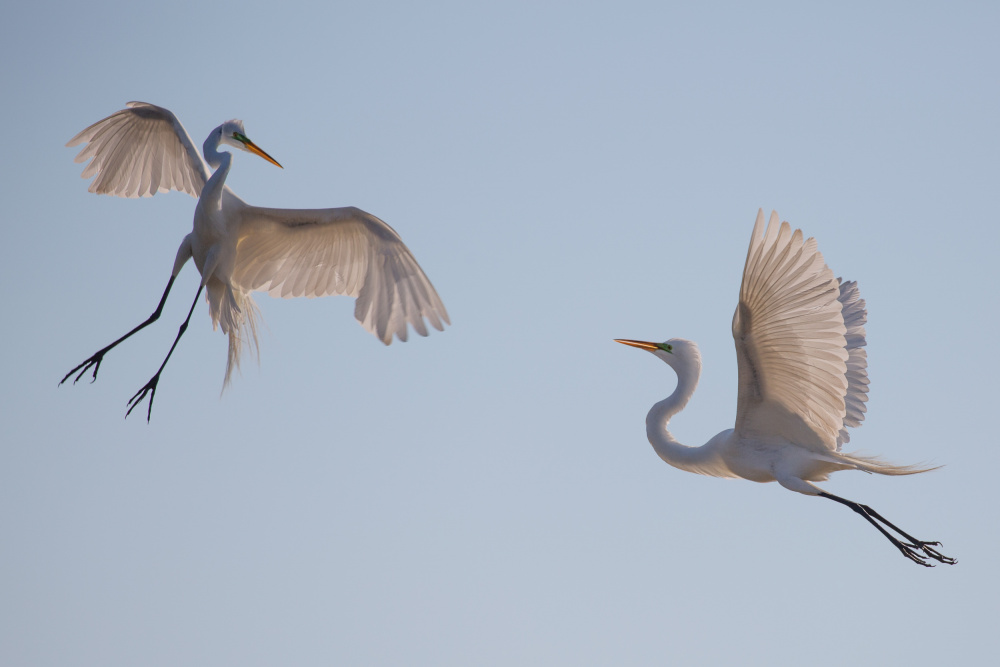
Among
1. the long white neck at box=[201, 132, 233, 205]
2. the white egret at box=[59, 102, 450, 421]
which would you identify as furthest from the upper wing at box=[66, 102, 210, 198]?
the long white neck at box=[201, 132, 233, 205]

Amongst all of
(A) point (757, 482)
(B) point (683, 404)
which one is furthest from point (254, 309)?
(A) point (757, 482)

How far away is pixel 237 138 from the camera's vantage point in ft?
29.1

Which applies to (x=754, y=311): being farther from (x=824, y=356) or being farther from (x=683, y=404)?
(x=683, y=404)

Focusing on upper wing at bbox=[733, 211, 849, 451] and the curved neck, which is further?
the curved neck

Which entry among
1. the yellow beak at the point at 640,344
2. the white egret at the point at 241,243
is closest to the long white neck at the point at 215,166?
the white egret at the point at 241,243

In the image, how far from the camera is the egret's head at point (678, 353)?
27.0 feet

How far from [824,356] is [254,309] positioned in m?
4.96

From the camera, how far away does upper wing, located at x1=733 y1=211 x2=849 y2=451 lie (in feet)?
21.0

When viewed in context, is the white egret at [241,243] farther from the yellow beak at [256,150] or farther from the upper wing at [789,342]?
the upper wing at [789,342]

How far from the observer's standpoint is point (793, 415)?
23.7 feet

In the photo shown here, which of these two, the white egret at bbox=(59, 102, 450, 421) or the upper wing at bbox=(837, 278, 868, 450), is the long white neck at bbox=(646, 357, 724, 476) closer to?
the upper wing at bbox=(837, 278, 868, 450)

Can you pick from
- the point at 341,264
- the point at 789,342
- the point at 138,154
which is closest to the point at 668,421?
the point at 789,342

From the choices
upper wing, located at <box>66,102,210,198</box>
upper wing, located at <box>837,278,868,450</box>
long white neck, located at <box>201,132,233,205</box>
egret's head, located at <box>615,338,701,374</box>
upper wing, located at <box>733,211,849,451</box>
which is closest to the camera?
upper wing, located at <box>733,211,849,451</box>

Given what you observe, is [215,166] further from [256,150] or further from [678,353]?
[678,353]
